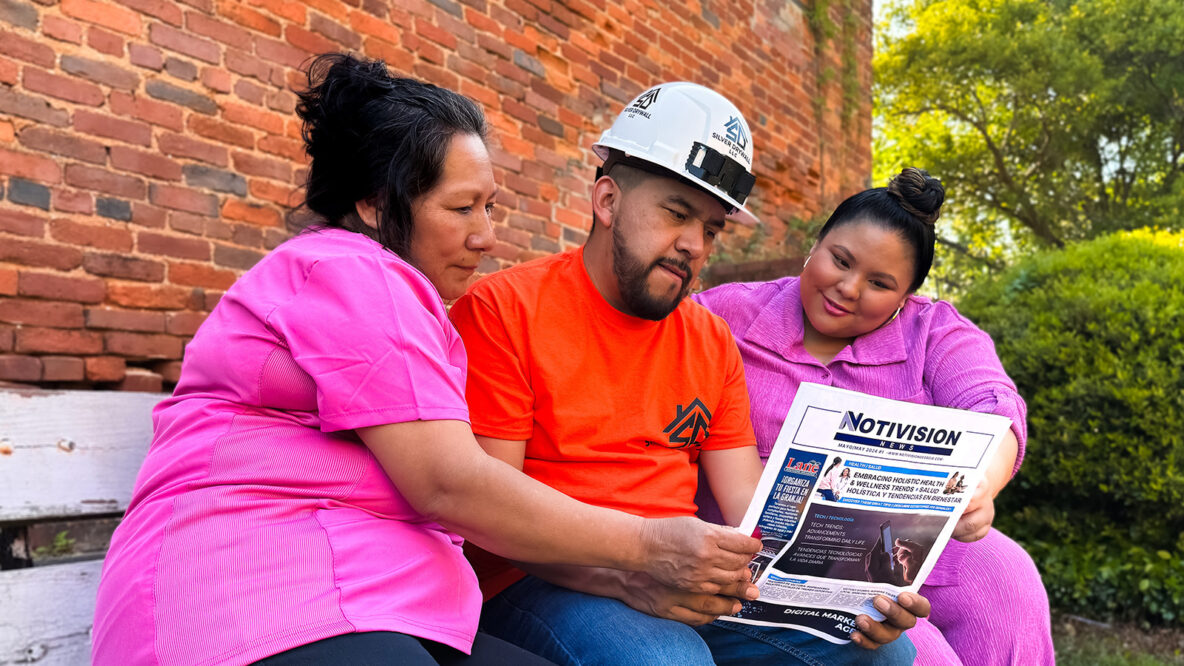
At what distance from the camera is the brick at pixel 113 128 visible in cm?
297

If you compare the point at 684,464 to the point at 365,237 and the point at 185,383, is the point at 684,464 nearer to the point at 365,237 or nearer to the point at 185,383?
the point at 365,237

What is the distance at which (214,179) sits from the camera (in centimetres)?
336

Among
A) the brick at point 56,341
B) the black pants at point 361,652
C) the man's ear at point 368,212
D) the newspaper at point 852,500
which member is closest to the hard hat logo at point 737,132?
the newspaper at point 852,500

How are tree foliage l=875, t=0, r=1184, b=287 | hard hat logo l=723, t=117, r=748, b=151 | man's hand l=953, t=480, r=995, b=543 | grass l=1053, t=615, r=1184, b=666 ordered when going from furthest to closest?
tree foliage l=875, t=0, r=1184, b=287
grass l=1053, t=615, r=1184, b=666
hard hat logo l=723, t=117, r=748, b=151
man's hand l=953, t=480, r=995, b=543

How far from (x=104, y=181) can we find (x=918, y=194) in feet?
8.51

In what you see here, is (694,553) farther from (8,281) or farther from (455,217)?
(8,281)

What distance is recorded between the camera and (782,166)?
6977 millimetres

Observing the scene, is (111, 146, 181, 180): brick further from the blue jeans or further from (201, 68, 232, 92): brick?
the blue jeans

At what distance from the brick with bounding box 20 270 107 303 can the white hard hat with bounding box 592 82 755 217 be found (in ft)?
6.03

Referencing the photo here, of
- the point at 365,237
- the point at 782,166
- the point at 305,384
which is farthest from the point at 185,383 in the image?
the point at 782,166

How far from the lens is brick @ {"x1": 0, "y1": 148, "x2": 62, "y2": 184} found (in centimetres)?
277

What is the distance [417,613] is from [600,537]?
35 cm

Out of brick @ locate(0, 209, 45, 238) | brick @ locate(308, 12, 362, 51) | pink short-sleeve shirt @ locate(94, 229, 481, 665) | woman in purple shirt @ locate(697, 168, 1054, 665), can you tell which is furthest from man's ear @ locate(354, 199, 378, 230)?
brick @ locate(308, 12, 362, 51)

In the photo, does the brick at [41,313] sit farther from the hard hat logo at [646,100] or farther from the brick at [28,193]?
the hard hat logo at [646,100]
